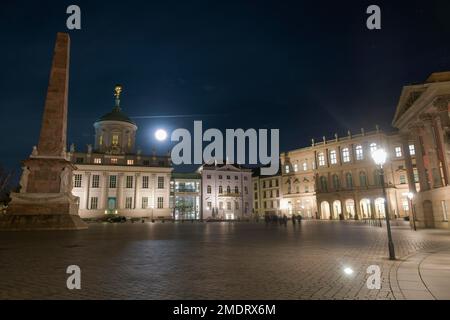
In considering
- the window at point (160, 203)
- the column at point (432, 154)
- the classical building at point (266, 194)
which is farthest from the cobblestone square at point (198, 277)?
the classical building at point (266, 194)

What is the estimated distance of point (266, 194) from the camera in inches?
3561

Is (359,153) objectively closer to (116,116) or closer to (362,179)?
(362,179)

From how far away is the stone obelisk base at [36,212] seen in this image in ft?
73.7

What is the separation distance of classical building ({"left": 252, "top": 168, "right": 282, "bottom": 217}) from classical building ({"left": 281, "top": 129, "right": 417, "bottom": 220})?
11350mm

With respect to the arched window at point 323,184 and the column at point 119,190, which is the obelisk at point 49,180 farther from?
the arched window at point 323,184

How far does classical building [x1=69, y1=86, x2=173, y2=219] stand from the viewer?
226ft

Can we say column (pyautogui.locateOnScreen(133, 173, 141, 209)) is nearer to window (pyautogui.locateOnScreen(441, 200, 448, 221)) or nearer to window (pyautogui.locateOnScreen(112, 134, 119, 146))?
window (pyautogui.locateOnScreen(112, 134, 119, 146))

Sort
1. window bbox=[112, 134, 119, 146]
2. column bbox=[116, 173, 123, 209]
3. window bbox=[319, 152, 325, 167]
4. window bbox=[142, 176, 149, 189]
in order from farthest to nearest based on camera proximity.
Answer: window bbox=[112, 134, 119, 146], window bbox=[142, 176, 149, 189], column bbox=[116, 173, 123, 209], window bbox=[319, 152, 325, 167]

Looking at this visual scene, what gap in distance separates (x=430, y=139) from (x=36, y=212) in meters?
34.5

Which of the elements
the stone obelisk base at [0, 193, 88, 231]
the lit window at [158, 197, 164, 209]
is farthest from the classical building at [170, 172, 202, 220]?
the stone obelisk base at [0, 193, 88, 231]

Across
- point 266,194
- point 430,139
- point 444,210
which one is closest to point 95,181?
point 266,194

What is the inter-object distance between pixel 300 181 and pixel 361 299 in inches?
2741

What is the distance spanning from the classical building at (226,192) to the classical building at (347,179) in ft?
51.9

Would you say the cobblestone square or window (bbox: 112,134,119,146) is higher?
window (bbox: 112,134,119,146)
